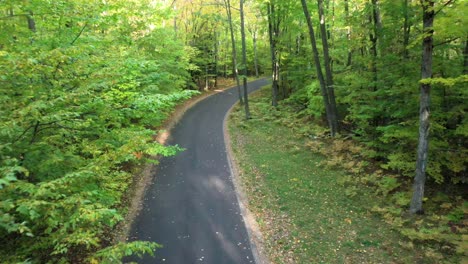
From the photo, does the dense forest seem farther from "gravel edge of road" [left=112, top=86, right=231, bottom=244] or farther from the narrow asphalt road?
the narrow asphalt road

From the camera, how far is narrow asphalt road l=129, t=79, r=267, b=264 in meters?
8.65

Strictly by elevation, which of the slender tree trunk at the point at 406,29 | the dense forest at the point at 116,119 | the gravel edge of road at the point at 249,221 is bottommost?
the gravel edge of road at the point at 249,221

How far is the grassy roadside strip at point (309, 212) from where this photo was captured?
323 inches

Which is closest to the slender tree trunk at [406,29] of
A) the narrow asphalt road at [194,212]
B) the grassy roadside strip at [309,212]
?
the grassy roadside strip at [309,212]

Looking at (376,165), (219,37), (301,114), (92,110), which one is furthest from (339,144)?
(219,37)

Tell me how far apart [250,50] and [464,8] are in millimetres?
38429

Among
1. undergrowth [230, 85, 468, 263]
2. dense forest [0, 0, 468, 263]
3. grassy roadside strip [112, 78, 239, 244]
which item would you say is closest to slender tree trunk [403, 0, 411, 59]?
dense forest [0, 0, 468, 263]

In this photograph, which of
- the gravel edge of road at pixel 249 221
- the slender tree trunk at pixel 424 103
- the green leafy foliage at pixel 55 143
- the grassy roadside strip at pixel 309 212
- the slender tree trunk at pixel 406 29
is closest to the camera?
the green leafy foliage at pixel 55 143

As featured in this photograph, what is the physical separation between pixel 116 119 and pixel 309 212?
7.76 m

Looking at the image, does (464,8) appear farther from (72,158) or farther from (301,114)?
(301,114)

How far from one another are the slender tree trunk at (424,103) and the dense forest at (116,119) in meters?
0.03

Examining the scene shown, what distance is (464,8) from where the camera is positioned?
7.57 m

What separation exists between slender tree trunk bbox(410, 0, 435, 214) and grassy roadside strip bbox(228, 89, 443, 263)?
141cm

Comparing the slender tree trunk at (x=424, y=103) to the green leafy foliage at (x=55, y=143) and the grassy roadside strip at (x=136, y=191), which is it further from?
the grassy roadside strip at (x=136, y=191)
